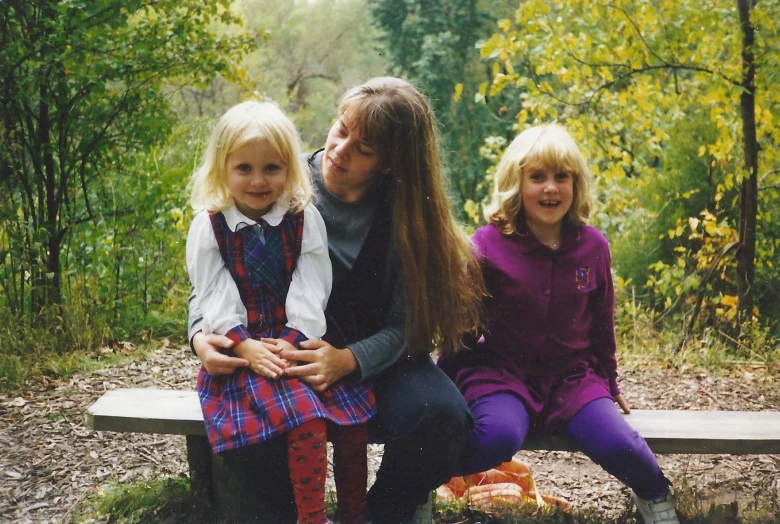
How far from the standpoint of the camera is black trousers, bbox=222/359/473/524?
7.20ft

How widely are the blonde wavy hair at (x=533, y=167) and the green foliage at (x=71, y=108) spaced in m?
2.43

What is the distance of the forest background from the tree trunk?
12 millimetres

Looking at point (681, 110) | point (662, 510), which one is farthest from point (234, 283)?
point (681, 110)

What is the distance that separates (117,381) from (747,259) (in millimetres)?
3909

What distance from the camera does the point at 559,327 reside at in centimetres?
255

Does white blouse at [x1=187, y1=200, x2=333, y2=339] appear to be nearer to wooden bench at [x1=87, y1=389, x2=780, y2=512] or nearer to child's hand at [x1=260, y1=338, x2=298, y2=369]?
child's hand at [x1=260, y1=338, x2=298, y2=369]

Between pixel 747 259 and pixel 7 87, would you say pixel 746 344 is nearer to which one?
pixel 747 259

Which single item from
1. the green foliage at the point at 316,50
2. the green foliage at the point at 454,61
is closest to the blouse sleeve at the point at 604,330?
the green foliage at the point at 454,61

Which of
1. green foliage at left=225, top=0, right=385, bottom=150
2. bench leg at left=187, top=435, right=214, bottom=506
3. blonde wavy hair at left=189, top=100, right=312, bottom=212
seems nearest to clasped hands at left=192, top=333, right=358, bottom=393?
blonde wavy hair at left=189, top=100, right=312, bottom=212

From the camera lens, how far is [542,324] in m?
2.54

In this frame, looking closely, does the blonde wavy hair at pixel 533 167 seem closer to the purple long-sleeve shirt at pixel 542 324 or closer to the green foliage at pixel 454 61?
the purple long-sleeve shirt at pixel 542 324

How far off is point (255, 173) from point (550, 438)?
1260mm

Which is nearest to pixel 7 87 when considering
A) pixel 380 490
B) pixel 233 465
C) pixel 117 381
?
pixel 117 381

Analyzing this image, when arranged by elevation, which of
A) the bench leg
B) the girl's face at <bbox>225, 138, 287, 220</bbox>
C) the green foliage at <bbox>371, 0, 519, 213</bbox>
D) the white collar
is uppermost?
the green foliage at <bbox>371, 0, 519, 213</bbox>
